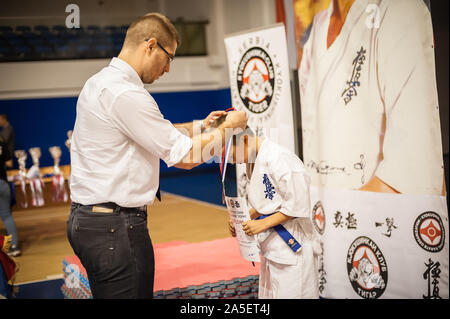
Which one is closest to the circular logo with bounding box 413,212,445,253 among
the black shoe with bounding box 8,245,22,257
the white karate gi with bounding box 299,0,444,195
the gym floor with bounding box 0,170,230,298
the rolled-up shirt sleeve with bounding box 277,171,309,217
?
the white karate gi with bounding box 299,0,444,195

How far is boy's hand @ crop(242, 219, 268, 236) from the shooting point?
198 centimetres

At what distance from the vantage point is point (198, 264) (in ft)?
11.3

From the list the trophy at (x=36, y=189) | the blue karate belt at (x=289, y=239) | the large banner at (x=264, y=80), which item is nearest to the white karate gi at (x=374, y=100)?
the large banner at (x=264, y=80)

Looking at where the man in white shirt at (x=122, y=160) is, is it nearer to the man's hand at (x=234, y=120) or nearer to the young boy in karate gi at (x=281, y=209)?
the man's hand at (x=234, y=120)

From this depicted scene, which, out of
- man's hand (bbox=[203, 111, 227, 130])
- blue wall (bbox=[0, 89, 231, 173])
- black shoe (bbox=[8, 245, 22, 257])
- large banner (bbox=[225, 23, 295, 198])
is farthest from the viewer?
blue wall (bbox=[0, 89, 231, 173])

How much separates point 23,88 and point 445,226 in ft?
29.4

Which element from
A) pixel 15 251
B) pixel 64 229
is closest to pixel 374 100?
pixel 15 251

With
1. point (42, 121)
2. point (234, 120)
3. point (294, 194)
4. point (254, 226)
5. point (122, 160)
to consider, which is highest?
point (42, 121)

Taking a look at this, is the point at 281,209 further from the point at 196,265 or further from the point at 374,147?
the point at 196,265

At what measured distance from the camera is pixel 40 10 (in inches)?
118

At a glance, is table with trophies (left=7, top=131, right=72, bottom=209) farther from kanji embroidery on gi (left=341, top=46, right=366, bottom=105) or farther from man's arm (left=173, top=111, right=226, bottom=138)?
man's arm (left=173, top=111, right=226, bottom=138)

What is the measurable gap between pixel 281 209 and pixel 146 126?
0.81 metres

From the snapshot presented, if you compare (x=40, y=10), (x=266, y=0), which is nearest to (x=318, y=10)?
(x=40, y=10)
